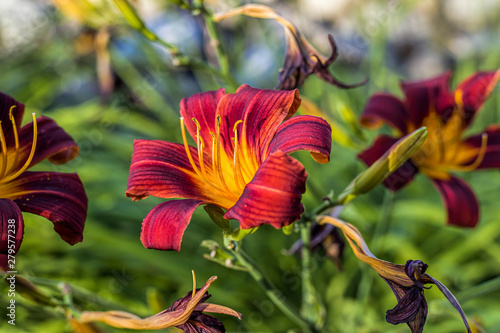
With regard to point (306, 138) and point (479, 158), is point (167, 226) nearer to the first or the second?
point (306, 138)

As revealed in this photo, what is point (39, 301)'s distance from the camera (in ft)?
3.26

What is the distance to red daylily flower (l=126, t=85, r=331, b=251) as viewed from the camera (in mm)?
722

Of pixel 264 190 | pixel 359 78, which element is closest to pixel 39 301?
pixel 264 190

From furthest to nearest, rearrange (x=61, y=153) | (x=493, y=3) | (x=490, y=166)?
(x=493, y=3) → (x=490, y=166) → (x=61, y=153)

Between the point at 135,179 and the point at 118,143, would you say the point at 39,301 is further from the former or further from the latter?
the point at 118,143

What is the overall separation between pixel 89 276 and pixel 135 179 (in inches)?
53.7

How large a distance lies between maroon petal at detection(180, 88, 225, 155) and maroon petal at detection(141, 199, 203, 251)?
8.9 inches

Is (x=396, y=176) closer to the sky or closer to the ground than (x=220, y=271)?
closer to the sky

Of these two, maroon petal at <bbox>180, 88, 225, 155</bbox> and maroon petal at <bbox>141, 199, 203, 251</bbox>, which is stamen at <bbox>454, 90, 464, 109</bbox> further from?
maroon petal at <bbox>141, 199, 203, 251</bbox>

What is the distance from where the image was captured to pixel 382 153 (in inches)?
47.7

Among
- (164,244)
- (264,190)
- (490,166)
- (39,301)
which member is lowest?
(39,301)

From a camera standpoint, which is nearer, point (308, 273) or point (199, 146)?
point (199, 146)

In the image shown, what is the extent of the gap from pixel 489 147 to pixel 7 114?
140cm

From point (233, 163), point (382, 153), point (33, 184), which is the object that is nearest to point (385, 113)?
point (382, 153)
